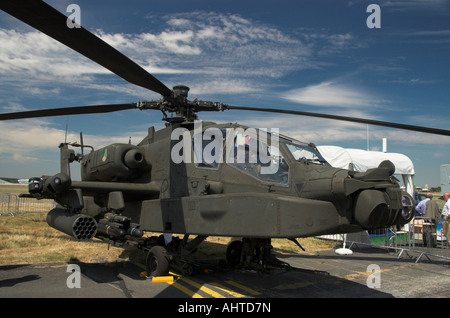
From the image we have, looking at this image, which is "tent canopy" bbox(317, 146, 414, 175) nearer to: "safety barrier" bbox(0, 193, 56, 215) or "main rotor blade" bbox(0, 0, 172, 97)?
"main rotor blade" bbox(0, 0, 172, 97)

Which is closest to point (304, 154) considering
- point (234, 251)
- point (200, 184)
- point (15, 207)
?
point (200, 184)

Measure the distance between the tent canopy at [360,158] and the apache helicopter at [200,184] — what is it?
593 cm

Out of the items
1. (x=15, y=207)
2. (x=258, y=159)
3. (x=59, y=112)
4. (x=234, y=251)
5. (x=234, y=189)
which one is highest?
(x=59, y=112)

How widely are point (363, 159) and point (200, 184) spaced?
8.74 m

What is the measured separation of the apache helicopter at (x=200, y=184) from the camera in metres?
4.82

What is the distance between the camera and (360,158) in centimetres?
1306

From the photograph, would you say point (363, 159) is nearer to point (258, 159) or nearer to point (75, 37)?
point (258, 159)

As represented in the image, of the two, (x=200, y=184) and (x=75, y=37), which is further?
(x=200, y=184)

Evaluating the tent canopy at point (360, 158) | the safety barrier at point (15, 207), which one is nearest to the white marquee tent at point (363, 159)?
the tent canopy at point (360, 158)

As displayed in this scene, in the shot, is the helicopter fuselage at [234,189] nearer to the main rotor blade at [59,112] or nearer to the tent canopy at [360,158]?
the main rotor blade at [59,112]

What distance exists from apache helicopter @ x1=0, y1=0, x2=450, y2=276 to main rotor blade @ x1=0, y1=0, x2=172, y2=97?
1 cm

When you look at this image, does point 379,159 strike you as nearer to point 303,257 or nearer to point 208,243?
point 303,257

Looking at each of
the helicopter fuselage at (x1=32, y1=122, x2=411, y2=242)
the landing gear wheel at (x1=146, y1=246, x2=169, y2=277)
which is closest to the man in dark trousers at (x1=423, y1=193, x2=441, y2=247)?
the helicopter fuselage at (x1=32, y1=122, x2=411, y2=242)
